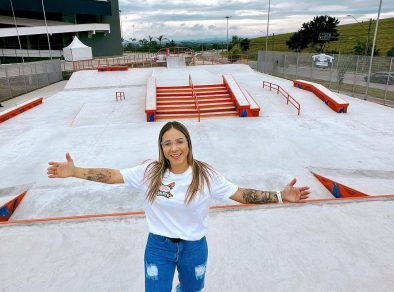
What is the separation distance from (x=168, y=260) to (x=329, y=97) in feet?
49.4

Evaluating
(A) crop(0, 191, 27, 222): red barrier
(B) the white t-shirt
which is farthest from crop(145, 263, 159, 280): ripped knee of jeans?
(A) crop(0, 191, 27, 222): red barrier

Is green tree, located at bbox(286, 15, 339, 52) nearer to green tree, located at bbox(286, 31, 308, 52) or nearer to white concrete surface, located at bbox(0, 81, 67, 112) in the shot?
green tree, located at bbox(286, 31, 308, 52)

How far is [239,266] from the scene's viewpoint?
3959 mm

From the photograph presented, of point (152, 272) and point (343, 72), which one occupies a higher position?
point (343, 72)

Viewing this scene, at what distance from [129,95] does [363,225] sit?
15.8 m

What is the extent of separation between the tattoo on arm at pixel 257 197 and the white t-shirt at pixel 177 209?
36 cm

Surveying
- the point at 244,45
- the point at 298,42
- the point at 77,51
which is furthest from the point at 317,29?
the point at 77,51

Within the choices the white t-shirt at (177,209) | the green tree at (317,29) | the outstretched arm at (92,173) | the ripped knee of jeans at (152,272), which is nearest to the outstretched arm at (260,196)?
the white t-shirt at (177,209)

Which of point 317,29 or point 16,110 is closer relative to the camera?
point 16,110

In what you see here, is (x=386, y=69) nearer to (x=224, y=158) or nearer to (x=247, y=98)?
(x=247, y=98)

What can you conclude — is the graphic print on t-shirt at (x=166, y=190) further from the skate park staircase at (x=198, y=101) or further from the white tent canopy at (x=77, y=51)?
the white tent canopy at (x=77, y=51)

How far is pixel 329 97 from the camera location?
50.8ft

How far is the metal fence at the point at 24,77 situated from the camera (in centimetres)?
2288

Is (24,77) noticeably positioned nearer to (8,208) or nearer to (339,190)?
(8,208)
